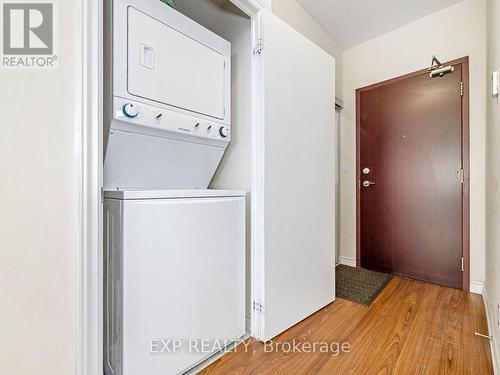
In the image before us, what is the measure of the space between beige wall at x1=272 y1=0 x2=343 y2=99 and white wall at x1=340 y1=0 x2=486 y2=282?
13cm

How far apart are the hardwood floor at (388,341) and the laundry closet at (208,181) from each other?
4.5 inches

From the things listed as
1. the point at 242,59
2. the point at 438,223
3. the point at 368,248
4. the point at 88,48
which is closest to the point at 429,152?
the point at 438,223

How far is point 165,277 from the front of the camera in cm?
108

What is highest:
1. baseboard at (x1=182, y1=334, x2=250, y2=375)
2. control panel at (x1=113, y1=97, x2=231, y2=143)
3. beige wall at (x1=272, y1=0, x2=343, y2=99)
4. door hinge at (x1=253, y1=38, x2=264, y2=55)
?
beige wall at (x1=272, y1=0, x2=343, y2=99)

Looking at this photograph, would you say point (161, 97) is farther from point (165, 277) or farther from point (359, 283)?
point (359, 283)

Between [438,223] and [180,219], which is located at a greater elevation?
[180,219]

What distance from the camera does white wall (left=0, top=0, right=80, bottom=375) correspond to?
740 mm

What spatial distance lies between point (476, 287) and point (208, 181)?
7.71ft

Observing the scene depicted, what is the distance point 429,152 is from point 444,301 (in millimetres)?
1257

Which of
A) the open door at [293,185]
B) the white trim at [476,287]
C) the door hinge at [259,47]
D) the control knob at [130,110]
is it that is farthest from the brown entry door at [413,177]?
the control knob at [130,110]

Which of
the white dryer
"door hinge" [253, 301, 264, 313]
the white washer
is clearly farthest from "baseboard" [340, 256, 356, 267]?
the white dryer

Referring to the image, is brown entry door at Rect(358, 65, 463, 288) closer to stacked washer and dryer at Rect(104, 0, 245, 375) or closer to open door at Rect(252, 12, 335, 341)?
open door at Rect(252, 12, 335, 341)

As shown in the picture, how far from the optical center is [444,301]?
1.95 m

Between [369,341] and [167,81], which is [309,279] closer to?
[369,341]
